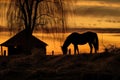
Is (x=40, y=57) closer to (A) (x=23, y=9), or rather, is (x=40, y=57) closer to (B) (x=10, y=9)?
(B) (x=10, y=9)

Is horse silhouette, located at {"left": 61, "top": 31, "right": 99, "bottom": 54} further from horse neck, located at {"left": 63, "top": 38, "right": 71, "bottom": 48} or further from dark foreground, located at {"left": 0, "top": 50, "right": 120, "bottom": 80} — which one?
dark foreground, located at {"left": 0, "top": 50, "right": 120, "bottom": 80}

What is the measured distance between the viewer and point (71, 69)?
7117mm

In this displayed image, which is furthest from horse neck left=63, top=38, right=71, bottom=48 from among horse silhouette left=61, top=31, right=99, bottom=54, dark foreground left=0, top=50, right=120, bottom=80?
dark foreground left=0, top=50, right=120, bottom=80

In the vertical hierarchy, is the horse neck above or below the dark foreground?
below

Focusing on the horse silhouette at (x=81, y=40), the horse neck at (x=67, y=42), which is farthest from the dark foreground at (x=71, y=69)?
the horse neck at (x=67, y=42)

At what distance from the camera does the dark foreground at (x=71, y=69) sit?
21.8 feet

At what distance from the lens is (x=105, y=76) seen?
653 cm

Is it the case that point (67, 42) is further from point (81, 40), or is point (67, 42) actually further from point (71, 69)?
point (71, 69)

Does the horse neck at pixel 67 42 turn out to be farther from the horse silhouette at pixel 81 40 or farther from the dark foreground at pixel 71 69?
the dark foreground at pixel 71 69

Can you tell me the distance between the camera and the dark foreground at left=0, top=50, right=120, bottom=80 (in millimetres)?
6637

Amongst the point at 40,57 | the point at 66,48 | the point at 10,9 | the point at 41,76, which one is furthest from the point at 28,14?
the point at 41,76

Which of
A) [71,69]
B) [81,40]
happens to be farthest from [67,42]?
[71,69]

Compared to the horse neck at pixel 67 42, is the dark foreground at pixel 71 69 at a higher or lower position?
higher

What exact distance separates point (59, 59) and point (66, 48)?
16317mm
